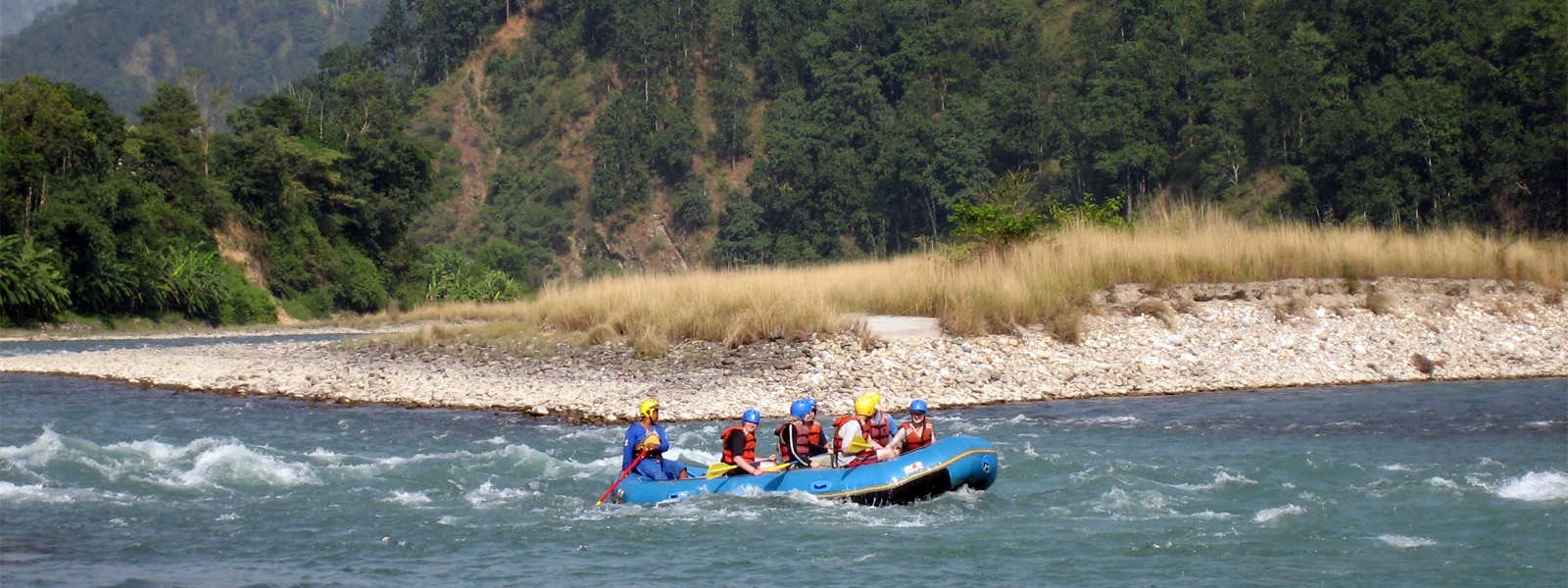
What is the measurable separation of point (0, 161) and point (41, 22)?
176 metres

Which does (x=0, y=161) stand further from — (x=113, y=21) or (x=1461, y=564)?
(x=113, y=21)

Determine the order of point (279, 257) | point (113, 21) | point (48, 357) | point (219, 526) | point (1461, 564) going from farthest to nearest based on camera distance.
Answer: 1. point (113, 21)
2. point (279, 257)
3. point (48, 357)
4. point (219, 526)
5. point (1461, 564)

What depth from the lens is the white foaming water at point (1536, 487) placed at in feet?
44.7

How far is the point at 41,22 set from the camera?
19575 cm

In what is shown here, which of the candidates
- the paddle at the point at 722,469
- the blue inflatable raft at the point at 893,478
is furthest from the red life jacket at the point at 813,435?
the blue inflatable raft at the point at 893,478

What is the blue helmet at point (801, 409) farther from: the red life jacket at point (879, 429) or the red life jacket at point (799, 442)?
the red life jacket at point (879, 429)

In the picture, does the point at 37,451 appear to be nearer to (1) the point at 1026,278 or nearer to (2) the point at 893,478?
(2) the point at 893,478

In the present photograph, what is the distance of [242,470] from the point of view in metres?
16.2

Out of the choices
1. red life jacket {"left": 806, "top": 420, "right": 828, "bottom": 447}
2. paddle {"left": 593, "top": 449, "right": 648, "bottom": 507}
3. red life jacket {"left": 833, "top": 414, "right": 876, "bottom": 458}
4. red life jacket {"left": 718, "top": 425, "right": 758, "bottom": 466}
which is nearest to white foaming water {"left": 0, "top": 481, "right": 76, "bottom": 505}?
paddle {"left": 593, "top": 449, "right": 648, "bottom": 507}

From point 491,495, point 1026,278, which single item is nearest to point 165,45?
point 1026,278

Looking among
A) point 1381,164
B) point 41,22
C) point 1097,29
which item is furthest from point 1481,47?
point 41,22

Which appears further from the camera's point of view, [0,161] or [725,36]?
[725,36]

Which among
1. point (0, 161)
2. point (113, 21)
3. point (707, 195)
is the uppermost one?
point (113, 21)

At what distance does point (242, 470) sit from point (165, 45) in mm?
184257
